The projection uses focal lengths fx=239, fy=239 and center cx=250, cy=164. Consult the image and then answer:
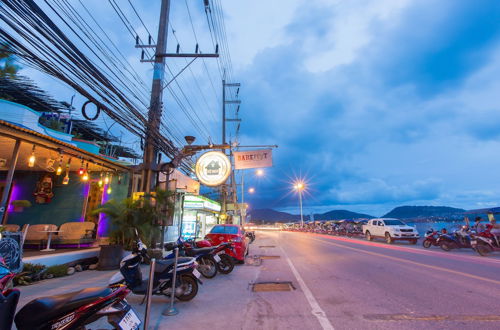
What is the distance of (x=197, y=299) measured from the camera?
207 inches

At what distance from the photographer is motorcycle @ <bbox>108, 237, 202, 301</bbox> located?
464 centimetres

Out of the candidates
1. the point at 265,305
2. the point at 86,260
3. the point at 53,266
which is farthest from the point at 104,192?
the point at 265,305

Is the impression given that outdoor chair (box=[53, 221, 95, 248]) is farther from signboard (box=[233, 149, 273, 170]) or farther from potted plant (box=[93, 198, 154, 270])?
signboard (box=[233, 149, 273, 170])

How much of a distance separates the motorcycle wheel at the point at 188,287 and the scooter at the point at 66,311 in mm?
2606

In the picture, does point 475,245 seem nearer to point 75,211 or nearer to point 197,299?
point 197,299

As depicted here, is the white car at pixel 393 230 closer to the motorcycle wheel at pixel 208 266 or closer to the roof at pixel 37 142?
the motorcycle wheel at pixel 208 266

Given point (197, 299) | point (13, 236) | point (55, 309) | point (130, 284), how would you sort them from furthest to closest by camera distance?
point (13, 236)
point (197, 299)
point (130, 284)
point (55, 309)

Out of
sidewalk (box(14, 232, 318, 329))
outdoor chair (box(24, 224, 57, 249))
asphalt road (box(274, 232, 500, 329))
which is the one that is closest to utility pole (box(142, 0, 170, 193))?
outdoor chair (box(24, 224, 57, 249))

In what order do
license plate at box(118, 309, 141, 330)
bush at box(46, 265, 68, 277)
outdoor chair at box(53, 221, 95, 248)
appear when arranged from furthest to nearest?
outdoor chair at box(53, 221, 95, 248), bush at box(46, 265, 68, 277), license plate at box(118, 309, 141, 330)

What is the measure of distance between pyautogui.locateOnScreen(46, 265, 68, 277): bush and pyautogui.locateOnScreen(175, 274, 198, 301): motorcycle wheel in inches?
184

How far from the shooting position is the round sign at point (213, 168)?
939 cm

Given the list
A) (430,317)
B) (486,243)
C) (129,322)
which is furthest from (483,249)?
(129,322)

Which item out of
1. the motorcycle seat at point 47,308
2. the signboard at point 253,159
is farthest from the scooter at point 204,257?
the signboard at point 253,159

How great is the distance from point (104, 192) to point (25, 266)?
586 centimetres
